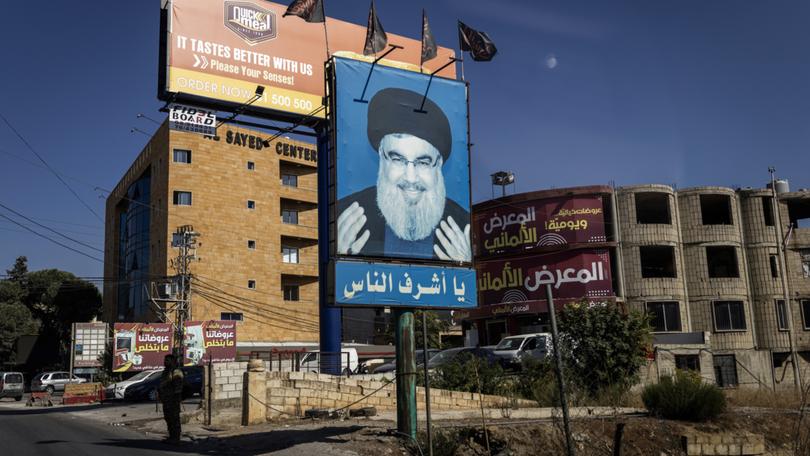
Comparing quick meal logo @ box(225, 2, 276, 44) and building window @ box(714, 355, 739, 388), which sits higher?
quick meal logo @ box(225, 2, 276, 44)

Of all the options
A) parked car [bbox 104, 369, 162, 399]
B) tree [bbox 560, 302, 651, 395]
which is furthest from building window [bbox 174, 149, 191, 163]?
tree [bbox 560, 302, 651, 395]

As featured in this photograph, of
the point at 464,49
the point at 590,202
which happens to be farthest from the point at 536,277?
the point at 464,49

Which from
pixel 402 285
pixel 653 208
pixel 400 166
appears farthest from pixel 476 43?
pixel 653 208

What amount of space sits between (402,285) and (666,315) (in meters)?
25.5

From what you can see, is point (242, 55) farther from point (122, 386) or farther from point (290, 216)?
point (290, 216)

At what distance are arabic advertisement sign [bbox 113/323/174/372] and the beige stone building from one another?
703 centimetres

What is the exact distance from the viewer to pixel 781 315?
120 feet

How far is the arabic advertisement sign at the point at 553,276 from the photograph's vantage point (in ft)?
116

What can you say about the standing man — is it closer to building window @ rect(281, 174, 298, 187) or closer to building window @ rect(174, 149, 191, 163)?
building window @ rect(174, 149, 191, 163)

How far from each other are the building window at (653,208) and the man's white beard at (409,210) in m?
24.5

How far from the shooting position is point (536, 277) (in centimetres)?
3628

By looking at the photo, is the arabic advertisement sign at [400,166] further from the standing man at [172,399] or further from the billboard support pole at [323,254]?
the billboard support pole at [323,254]

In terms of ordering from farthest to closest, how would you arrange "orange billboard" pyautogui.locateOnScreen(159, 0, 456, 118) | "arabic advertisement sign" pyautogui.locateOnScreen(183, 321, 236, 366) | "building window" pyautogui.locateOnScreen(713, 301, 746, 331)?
1. "arabic advertisement sign" pyautogui.locateOnScreen(183, 321, 236, 366)
2. "building window" pyautogui.locateOnScreen(713, 301, 746, 331)
3. "orange billboard" pyautogui.locateOnScreen(159, 0, 456, 118)

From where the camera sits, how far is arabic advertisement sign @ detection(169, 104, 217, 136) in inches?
1058
